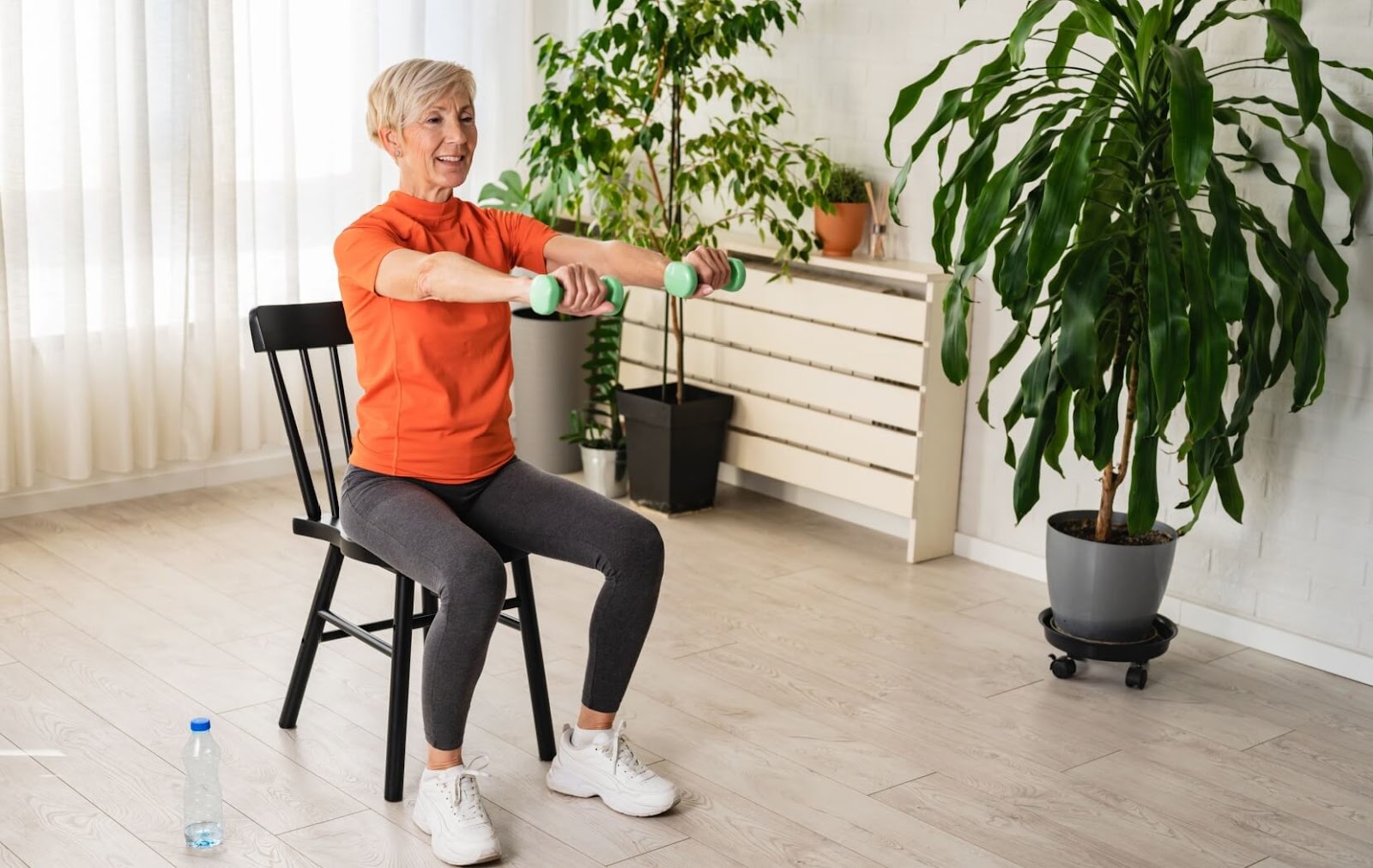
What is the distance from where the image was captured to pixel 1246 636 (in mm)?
3594

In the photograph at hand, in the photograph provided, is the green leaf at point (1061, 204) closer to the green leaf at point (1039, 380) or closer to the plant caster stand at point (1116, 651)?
the green leaf at point (1039, 380)

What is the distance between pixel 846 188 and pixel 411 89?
6.09 ft

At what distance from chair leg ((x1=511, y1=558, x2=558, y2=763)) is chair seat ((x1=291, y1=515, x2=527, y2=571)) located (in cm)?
5

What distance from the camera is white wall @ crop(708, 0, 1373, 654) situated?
10.9ft

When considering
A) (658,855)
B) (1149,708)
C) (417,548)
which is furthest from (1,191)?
(1149,708)

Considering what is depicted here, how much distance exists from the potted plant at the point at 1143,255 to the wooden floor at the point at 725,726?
363mm

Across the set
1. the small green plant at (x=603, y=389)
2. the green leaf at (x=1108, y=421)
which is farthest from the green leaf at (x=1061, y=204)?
the small green plant at (x=603, y=389)

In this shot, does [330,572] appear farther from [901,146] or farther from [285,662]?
[901,146]

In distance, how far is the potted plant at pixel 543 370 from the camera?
4.79m

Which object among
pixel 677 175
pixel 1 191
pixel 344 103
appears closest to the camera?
pixel 1 191

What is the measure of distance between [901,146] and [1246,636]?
1.55 meters

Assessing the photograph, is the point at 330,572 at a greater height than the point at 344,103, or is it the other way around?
the point at 344,103

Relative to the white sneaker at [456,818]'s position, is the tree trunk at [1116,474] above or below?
above

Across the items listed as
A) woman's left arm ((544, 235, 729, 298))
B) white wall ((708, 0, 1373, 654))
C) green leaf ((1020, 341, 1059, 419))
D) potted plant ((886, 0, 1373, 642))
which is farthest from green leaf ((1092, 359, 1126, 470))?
woman's left arm ((544, 235, 729, 298))
